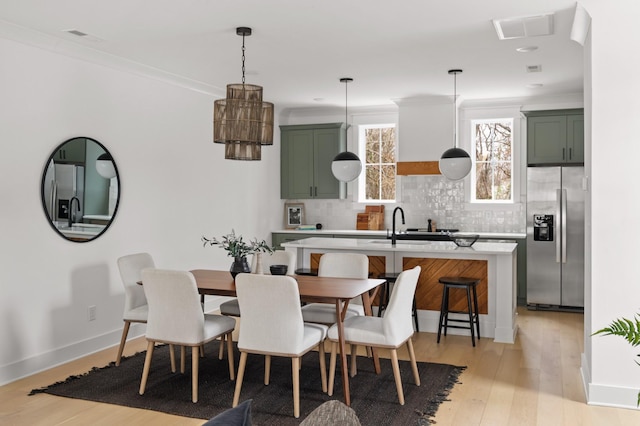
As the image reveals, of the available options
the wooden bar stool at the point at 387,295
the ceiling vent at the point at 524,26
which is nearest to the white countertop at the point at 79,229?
the wooden bar stool at the point at 387,295

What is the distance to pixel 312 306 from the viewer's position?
482 cm

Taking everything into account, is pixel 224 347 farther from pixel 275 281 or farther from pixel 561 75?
pixel 561 75

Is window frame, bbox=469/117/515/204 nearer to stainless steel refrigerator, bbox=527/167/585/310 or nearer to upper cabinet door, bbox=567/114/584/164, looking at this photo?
stainless steel refrigerator, bbox=527/167/585/310

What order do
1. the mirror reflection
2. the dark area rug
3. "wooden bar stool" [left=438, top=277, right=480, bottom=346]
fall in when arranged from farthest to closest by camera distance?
1. "wooden bar stool" [left=438, top=277, right=480, bottom=346]
2. the mirror reflection
3. the dark area rug

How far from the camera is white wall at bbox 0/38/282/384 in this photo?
4.41 meters

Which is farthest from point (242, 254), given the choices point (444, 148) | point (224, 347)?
point (444, 148)

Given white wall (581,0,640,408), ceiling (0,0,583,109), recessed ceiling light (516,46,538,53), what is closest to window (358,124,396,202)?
ceiling (0,0,583,109)

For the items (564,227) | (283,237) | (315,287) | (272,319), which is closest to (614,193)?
(315,287)

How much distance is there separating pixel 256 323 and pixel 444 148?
446 cm

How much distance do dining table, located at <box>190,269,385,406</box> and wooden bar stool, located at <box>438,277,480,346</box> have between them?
1031 millimetres

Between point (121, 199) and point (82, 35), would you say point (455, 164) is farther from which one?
point (82, 35)

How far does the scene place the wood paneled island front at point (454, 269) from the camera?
5508mm

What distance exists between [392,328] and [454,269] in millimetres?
2120

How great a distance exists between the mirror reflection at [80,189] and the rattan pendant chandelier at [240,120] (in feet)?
4.62
